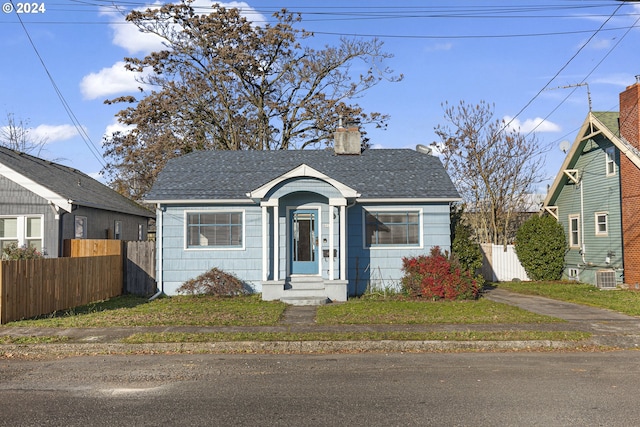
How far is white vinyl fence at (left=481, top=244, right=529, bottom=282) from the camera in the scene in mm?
23656

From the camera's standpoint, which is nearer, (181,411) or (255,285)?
(181,411)

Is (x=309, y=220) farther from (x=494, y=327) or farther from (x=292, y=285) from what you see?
(x=494, y=327)

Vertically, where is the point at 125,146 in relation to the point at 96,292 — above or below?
above

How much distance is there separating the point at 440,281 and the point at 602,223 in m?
9.77

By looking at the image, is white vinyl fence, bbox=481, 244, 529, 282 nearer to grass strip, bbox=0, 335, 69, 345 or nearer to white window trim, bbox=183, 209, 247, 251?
white window trim, bbox=183, 209, 247, 251

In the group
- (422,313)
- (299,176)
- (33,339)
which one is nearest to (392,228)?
(299,176)

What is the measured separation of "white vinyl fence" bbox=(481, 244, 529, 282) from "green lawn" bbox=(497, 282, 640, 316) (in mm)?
1316

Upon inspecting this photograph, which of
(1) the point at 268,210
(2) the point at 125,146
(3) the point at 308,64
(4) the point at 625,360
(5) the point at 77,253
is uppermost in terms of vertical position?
(3) the point at 308,64

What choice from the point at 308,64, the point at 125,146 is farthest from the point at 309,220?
the point at 125,146

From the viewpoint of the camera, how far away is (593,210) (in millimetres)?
22266

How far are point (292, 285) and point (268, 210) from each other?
253 cm

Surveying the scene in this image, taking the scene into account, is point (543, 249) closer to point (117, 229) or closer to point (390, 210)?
point (390, 210)

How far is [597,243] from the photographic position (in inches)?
856

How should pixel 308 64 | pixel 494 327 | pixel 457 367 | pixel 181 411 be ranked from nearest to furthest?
1. pixel 181 411
2. pixel 457 367
3. pixel 494 327
4. pixel 308 64
